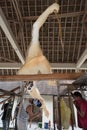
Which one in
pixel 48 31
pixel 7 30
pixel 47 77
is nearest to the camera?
pixel 47 77

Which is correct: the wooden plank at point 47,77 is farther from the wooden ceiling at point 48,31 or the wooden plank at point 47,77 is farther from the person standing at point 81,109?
the wooden ceiling at point 48,31

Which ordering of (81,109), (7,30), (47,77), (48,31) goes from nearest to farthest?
(47,77)
(81,109)
(7,30)
(48,31)

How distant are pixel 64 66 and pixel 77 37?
1310mm

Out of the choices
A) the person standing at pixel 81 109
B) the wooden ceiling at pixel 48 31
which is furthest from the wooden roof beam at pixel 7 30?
the person standing at pixel 81 109

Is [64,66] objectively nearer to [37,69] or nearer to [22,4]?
[22,4]

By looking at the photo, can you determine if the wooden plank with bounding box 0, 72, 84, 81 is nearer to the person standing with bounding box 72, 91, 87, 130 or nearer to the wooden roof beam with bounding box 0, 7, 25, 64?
the person standing with bounding box 72, 91, 87, 130

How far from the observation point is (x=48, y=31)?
4352mm

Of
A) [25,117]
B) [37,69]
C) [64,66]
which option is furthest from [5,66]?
[37,69]

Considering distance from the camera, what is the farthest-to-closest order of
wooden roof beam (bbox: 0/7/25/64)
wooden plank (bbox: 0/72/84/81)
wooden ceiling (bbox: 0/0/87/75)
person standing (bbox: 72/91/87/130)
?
wooden ceiling (bbox: 0/0/87/75), wooden roof beam (bbox: 0/7/25/64), person standing (bbox: 72/91/87/130), wooden plank (bbox: 0/72/84/81)

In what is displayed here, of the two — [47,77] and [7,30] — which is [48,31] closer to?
[7,30]

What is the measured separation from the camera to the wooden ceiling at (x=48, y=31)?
11.9ft

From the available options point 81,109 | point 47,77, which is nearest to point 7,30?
point 81,109

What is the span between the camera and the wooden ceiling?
3629 millimetres

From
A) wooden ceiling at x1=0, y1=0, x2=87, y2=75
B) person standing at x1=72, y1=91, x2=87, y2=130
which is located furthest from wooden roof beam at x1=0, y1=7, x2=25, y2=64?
person standing at x1=72, y1=91, x2=87, y2=130
